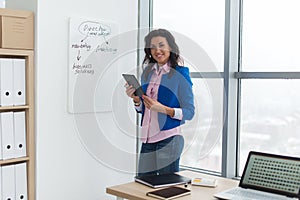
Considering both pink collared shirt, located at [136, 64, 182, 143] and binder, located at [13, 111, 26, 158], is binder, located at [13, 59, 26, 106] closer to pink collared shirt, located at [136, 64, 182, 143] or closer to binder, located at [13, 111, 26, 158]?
binder, located at [13, 111, 26, 158]

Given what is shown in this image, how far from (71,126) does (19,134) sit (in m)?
0.44

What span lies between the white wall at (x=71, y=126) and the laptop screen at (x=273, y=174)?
151cm

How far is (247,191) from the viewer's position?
2049 millimetres

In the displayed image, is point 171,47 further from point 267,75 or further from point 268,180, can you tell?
point 268,180

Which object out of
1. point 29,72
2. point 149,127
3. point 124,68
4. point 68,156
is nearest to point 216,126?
point 149,127

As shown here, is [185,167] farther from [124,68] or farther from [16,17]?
[16,17]

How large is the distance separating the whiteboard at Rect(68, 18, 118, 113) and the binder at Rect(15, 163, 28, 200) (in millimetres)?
557

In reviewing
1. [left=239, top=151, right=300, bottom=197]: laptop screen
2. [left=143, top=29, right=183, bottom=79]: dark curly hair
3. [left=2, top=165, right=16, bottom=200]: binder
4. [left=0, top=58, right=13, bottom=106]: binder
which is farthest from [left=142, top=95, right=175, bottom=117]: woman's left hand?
[left=2, top=165, right=16, bottom=200]: binder

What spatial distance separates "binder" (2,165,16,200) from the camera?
2.74 metres

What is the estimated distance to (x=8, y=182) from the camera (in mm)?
2768

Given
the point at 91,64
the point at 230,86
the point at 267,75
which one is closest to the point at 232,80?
the point at 230,86

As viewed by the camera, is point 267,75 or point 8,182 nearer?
point 8,182

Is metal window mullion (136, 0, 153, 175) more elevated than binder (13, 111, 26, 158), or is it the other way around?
metal window mullion (136, 0, 153, 175)

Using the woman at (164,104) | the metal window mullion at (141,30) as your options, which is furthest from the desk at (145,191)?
the metal window mullion at (141,30)
